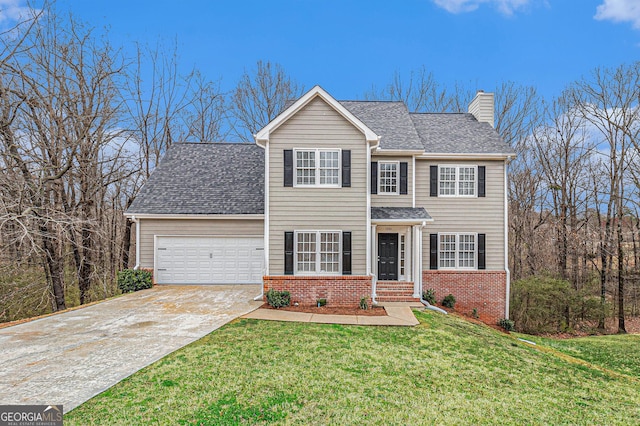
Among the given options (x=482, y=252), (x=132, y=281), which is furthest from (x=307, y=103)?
(x=132, y=281)

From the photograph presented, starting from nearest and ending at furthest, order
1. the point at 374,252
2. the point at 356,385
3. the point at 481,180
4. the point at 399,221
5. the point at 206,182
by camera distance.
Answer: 1. the point at 356,385
2. the point at 399,221
3. the point at 374,252
4. the point at 481,180
5. the point at 206,182

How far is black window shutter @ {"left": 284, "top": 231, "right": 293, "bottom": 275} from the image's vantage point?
11.7 m

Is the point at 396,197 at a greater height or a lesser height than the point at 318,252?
greater

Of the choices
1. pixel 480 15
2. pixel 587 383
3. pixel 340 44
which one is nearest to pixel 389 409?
pixel 587 383

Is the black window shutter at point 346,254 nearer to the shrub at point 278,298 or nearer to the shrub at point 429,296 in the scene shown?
the shrub at point 278,298

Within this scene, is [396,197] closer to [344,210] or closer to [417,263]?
[417,263]

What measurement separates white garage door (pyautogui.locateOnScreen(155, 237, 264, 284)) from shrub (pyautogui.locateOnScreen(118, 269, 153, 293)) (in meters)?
0.62

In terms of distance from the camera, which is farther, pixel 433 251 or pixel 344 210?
pixel 433 251

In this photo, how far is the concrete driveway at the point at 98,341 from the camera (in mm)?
5520

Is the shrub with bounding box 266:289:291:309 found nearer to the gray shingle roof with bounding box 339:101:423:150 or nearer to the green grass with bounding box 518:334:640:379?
the gray shingle roof with bounding box 339:101:423:150

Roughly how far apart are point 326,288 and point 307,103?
6045mm

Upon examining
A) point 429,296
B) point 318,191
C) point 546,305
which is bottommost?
point 546,305

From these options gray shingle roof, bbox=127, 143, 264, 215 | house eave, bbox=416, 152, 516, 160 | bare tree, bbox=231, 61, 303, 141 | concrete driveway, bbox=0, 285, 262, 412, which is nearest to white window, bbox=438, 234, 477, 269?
house eave, bbox=416, 152, 516, 160

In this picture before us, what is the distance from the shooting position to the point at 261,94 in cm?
2678
